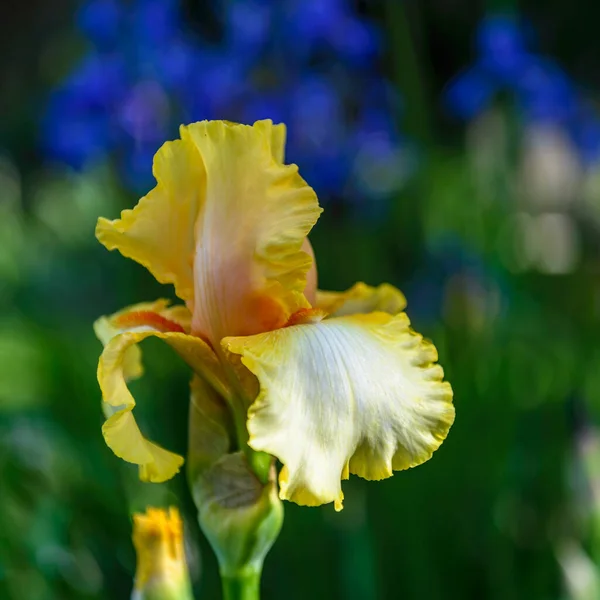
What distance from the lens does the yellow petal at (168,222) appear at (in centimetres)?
54

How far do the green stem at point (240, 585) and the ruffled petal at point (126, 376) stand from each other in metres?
0.09

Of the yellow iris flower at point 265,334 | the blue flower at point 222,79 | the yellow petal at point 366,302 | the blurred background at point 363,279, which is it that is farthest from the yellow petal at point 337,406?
the blue flower at point 222,79

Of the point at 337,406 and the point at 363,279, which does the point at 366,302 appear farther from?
the point at 363,279

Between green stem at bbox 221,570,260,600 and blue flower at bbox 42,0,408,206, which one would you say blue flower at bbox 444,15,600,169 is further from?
green stem at bbox 221,570,260,600

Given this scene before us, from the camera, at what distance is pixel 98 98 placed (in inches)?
69.8

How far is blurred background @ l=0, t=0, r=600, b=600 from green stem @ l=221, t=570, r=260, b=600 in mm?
417

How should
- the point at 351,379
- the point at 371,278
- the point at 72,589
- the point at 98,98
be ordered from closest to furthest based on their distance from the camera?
1. the point at 351,379
2. the point at 72,589
3. the point at 371,278
4. the point at 98,98

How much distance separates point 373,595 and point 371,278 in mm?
695

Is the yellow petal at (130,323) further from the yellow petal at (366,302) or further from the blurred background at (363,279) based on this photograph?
the blurred background at (363,279)

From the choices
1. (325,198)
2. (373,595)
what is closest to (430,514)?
(373,595)

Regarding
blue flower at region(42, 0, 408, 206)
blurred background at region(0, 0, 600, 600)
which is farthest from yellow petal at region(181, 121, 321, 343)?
blue flower at region(42, 0, 408, 206)

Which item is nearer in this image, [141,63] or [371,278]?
[371,278]

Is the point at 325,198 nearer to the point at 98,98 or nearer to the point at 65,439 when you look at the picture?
the point at 98,98

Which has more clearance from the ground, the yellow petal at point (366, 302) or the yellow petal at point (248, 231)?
the yellow petal at point (248, 231)
